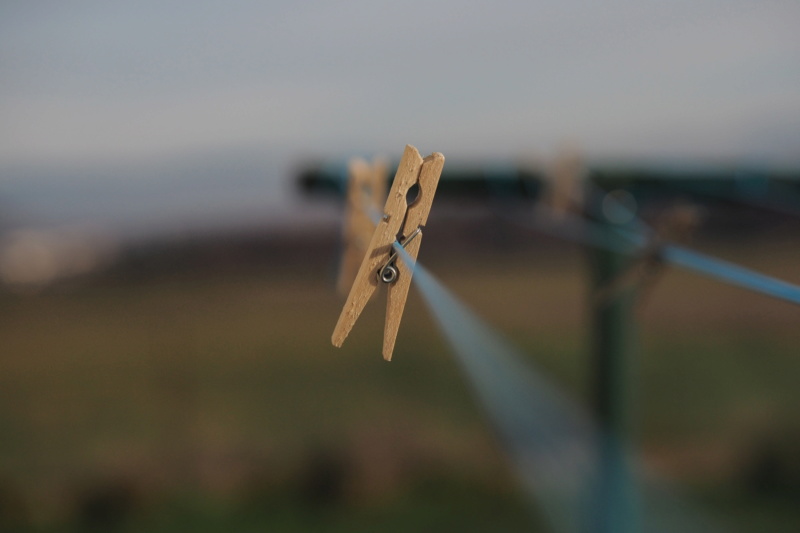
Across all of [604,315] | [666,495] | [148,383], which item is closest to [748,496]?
[666,495]

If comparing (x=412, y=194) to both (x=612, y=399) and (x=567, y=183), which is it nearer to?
(x=567, y=183)

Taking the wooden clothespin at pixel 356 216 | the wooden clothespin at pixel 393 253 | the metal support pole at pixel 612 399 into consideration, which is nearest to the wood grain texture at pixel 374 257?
the wooden clothespin at pixel 393 253

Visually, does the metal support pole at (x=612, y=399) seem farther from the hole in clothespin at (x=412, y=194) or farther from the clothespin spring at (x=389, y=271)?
the clothespin spring at (x=389, y=271)

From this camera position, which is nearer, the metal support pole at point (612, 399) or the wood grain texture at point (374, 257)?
the wood grain texture at point (374, 257)

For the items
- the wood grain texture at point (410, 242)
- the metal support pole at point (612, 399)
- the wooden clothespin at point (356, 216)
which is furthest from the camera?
the metal support pole at point (612, 399)

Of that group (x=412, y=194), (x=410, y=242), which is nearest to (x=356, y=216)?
(x=410, y=242)

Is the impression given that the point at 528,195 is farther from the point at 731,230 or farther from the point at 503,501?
the point at 731,230

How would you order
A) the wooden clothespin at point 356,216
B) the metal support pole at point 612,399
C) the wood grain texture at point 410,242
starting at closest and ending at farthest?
1. the wood grain texture at point 410,242
2. the wooden clothespin at point 356,216
3. the metal support pole at point 612,399
